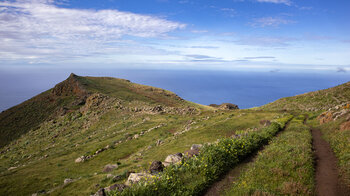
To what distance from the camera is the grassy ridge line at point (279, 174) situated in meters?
9.52

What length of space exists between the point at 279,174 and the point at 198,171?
15.3 feet

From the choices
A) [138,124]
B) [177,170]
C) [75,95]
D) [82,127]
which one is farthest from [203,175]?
[75,95]

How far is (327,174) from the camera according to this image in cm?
1140

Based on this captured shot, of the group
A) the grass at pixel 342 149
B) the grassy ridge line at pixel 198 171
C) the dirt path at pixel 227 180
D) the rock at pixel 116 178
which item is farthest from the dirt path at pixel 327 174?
the rock at pixel 116 178

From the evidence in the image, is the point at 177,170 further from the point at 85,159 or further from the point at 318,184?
the point at 85,159

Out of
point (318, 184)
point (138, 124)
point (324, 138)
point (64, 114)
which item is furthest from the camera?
point (64, 114)

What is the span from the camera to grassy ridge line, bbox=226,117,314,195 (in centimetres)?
A: 952

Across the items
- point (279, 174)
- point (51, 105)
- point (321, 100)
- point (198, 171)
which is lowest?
point (51, 105)

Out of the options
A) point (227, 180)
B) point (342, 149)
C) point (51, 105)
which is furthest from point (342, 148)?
point (51, 105)

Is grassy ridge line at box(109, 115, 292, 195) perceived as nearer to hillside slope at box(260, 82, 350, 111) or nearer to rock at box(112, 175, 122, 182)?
rock at box(112, 175, 122, 182)

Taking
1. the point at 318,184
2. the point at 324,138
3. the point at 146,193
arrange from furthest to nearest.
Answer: the point at 324,138, the point at 318,184, the point at 146,193

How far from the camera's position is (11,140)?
48281 millimetres

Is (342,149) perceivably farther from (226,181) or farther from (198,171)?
(198,171)

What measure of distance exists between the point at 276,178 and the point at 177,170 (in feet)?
18.6
